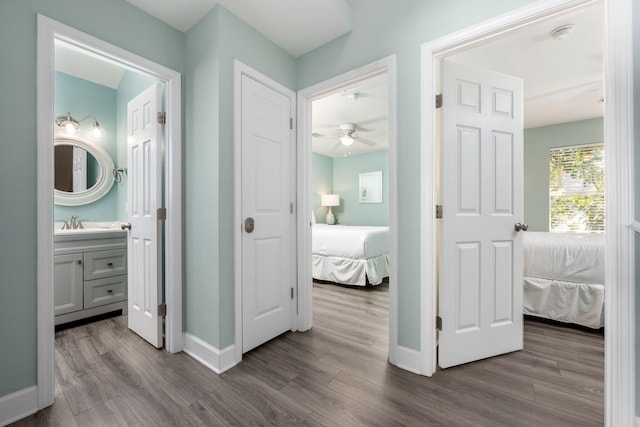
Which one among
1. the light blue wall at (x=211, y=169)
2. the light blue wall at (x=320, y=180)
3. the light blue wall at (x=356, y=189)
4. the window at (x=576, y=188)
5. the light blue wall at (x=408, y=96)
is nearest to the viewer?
the light blue wall at (x=408, y=96)

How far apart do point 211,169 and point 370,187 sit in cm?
506

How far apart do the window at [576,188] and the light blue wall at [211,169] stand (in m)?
5.02

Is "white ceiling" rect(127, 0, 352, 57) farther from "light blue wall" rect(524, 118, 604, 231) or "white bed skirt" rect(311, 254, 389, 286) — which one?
"light blue wall" rect(524, 118, 604, 231)

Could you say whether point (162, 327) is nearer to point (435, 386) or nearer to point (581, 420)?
point (435, 386)

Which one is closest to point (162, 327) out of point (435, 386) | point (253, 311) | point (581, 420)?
point (253, 311)

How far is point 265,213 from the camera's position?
2148mm

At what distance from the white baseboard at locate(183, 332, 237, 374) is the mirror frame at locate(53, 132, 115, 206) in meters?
2.21

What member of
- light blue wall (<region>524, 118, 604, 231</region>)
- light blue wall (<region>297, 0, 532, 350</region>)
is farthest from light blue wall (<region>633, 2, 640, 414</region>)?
light blue wall (<region>524, 118, 604, 231</region>)

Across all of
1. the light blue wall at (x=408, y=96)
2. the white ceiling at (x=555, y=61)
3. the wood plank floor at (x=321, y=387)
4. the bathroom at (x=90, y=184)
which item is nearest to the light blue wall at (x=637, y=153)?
the wood plank floor at (x=321, y=387)

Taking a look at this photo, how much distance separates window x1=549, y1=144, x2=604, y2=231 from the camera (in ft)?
13.8

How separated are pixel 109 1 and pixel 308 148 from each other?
1581mm

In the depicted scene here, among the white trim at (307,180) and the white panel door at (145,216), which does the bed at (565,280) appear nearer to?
the white trim at (307,180)

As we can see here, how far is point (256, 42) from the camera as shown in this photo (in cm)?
207

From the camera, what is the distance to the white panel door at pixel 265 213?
1997 millimetres
